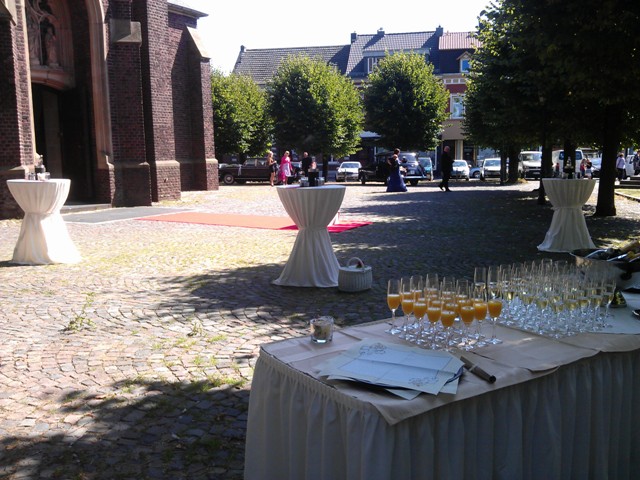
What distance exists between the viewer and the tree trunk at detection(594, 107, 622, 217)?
15352 millimetres

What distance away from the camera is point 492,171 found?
42719 millimetres

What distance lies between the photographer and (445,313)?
293cm

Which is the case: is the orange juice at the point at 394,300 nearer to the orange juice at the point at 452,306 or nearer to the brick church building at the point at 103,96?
the orange juice at the point at 452,306

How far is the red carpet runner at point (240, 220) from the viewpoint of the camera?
14.5 m

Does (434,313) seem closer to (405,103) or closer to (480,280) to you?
(480,280)

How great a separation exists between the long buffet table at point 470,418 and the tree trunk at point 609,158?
45.1 ft

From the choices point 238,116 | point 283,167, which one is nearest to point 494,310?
point 283,167

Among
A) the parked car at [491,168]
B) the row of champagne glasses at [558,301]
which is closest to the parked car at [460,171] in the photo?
the parked car at [491,168]

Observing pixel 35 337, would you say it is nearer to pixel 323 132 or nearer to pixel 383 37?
pixel 323 132

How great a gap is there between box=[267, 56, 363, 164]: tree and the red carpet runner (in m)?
23.9

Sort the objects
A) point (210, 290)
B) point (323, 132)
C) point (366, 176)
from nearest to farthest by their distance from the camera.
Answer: point (210, 290), point (366, 176), point (323, 132)

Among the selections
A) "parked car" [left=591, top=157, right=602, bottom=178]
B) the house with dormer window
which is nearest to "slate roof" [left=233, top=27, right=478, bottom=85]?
the house with dormer window

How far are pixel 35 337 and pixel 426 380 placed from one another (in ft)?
15.9

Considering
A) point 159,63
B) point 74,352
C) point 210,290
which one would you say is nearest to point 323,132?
point 159,63
